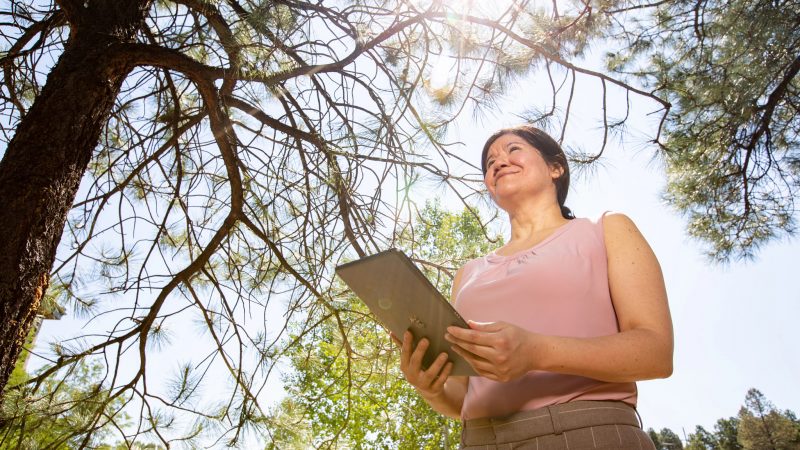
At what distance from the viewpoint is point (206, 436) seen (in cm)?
199

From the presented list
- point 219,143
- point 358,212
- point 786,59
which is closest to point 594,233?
point 358,212

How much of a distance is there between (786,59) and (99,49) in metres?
3.36

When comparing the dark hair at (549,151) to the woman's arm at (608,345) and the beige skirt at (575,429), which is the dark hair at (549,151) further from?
the beige skirt at (575,429)

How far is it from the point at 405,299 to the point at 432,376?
0.56 ft

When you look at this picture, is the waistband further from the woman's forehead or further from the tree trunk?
the tree trunk

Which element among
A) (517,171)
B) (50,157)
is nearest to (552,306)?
(517,171)

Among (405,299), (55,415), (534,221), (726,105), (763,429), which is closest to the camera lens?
(405,299)

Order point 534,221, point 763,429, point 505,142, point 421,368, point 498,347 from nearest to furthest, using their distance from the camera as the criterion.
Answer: point 498,347 → point 421,368 → point 534,221 → point 505,142 → point 763,429

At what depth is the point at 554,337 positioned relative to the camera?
27.9 inches

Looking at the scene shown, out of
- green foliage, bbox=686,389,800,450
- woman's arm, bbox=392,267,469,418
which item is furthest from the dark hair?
green foliage, bbox=686,389,800,450

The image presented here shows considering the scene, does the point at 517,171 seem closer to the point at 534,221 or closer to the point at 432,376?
the point at 534,221

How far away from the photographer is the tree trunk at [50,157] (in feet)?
3.69

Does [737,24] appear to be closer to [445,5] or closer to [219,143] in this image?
[445,5]

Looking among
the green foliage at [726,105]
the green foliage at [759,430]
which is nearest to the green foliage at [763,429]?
the green foliage at [759,430]
